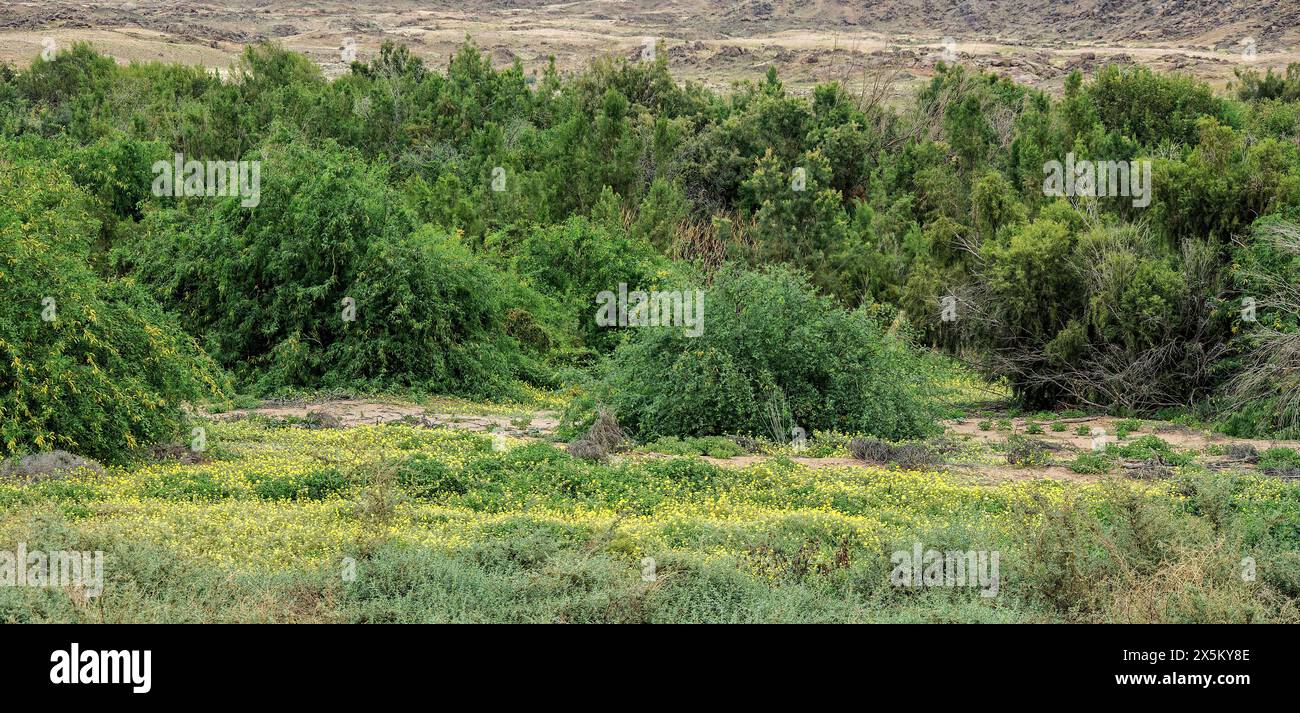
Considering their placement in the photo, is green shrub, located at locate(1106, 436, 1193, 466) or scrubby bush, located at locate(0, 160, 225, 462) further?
green shrub, located at locate(1106, 436, 1193, 466)

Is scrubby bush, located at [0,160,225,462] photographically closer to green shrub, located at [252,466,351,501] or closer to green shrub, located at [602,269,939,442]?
green shrub, located at [252,466,351,501]

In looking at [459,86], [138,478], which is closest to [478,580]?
[138,478]

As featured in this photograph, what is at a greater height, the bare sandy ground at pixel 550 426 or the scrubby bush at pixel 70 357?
the scrubby bush at pixel 70 357

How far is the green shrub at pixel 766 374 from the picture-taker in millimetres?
15742

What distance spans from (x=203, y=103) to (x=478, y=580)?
31761mm

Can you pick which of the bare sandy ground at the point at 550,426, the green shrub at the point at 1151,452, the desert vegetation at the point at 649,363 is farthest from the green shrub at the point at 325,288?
the green shrub at the point at 1151,452

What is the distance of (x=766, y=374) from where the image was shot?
624 inches

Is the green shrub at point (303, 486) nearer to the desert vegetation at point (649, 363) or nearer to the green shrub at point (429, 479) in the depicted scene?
the desert vegetation at point (649, 363)

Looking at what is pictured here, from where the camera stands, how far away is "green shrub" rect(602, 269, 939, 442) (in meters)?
15.7

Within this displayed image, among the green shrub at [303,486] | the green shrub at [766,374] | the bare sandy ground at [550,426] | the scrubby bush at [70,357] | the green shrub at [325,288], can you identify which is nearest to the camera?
the green shrub at [303,486]


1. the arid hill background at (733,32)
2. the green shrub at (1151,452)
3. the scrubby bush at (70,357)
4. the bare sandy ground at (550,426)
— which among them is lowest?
the bare sandy ground at (550,426)

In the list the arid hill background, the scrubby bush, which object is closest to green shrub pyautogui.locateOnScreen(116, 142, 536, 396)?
the scrubby bush

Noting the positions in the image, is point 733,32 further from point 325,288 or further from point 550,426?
point 550,426

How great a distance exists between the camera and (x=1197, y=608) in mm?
7797
